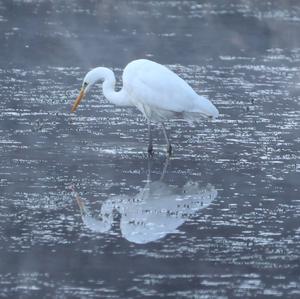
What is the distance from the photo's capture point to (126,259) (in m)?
9.12

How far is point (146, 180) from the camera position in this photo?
1185 cm

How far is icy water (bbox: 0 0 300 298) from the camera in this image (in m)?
8.79

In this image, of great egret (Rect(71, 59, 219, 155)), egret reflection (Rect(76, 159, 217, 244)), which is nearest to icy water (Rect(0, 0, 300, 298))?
egret reflection (Rect(76, 159, 217, 244))

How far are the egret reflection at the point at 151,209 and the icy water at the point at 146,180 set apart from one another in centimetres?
2

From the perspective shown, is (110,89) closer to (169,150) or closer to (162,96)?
(162,96)

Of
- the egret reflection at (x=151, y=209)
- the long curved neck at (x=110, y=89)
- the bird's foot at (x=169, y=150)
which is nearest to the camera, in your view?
the egret reflection at (x=151, y=209)

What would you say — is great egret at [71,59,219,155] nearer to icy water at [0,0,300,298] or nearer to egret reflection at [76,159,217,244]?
icy water at [0,0,300,298]

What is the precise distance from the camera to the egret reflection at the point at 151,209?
997 centimetres

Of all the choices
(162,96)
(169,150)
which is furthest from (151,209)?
(162,96)

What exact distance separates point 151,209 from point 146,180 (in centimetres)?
120

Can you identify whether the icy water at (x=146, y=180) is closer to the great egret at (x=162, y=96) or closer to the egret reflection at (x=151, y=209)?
the egret reflection at (x=151, y=209)

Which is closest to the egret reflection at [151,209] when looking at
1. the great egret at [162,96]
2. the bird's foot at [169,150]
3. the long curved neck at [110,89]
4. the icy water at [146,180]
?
the icy water at [146,180]

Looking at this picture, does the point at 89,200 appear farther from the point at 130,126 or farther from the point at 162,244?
the point at 130,126

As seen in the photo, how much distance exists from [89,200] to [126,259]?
1.91m
